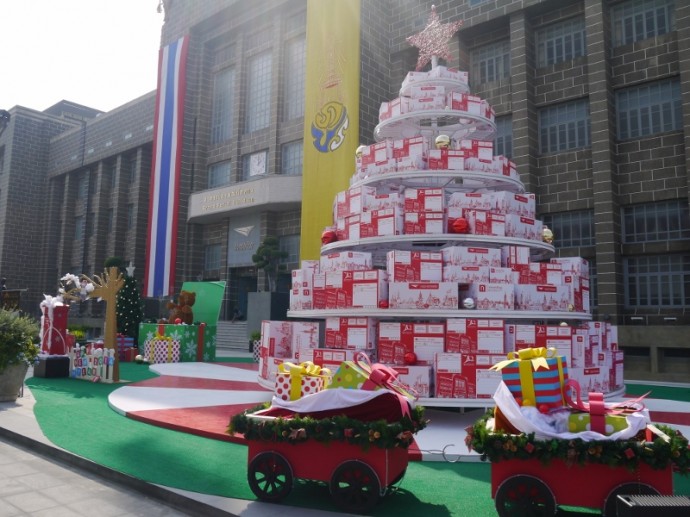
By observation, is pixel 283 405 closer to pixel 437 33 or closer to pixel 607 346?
pixel 607 346

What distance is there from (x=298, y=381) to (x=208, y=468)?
148 cm

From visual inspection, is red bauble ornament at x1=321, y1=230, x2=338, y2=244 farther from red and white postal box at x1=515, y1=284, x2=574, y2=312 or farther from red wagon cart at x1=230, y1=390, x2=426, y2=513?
red wagon cart at x1=230, y1=390, x2=426, y2=513

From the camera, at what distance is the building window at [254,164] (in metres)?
30.0

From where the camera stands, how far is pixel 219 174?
32719 mm

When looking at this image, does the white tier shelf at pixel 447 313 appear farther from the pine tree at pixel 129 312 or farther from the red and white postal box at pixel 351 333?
the pine tree at pixel 129 312

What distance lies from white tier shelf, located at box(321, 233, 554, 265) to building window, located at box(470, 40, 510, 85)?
47.7 feet

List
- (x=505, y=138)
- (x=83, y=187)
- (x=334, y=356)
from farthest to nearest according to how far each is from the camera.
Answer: (x=83, y=187) → (x=505, y=138) → (x=334, y=356)

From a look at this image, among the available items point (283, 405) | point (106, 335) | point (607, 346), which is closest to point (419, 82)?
point (607, 346)

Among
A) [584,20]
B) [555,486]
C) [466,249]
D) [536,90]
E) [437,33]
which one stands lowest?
[555,486]

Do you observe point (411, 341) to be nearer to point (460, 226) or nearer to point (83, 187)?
point (460, 226)

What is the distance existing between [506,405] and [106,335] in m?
11.3

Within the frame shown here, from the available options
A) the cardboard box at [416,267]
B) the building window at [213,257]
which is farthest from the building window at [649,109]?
the building window at [213,257]

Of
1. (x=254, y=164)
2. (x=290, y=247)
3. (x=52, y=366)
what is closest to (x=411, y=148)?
(x=52, y=366)

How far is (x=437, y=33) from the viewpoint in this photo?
450 inches
